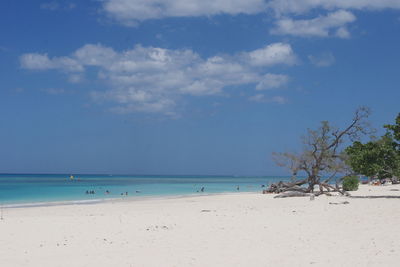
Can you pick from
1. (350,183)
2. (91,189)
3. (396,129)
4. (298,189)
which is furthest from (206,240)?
(91,189)

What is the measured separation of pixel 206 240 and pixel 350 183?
26310mm

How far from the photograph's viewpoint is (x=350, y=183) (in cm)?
3450

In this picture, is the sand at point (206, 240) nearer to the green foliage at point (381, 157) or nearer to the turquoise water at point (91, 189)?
the green foliage at point (381, 157)

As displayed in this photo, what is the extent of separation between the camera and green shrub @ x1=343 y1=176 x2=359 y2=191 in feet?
112

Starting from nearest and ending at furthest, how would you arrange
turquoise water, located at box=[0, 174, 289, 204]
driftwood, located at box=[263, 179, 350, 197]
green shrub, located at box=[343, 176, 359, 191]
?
driftwood, located at box=[263, 179, 350, 197]
green shrub, located at box=[343, 176, 359, 191]
turquoise water, located at box=[0, 174, 289, 204]

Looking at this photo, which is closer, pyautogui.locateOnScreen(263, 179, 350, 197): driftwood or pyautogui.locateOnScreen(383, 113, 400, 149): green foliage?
pyautogui.locateOnScreen(383, 113, 400, 149): green foliage

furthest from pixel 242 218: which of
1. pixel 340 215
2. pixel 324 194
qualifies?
pixel 324 194

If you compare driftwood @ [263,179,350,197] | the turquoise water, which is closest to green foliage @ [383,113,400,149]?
driftwood @ [263,179,350,197]

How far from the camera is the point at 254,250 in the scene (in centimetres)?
970

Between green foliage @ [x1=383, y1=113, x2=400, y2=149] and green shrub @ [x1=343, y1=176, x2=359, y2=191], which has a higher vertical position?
green foliage @ [x1=383, y1=113, x2=400, y2=149]

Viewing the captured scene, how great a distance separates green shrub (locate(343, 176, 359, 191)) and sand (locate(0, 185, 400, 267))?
19166mm

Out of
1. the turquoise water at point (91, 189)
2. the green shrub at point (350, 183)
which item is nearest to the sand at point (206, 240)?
the green shrub at point (350, 183)

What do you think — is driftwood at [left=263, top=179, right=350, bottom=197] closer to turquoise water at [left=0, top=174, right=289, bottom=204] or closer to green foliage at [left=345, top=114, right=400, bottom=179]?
green foliage at [left=345, top=114, right=400, bottom=179]

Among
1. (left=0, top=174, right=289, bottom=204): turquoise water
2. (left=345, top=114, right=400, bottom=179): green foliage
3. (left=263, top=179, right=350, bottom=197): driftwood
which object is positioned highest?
(left=345, top=114, right=400, bottom=179): green foliage
